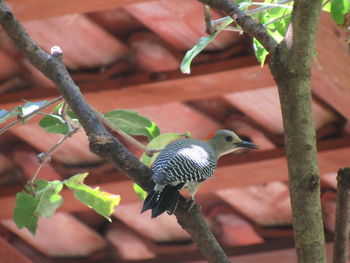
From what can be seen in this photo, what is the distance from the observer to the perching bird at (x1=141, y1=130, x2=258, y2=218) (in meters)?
1.58

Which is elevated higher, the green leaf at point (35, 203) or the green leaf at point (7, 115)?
the green leaf at point (7, 115)

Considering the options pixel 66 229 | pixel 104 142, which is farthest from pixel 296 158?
pixel 66 229

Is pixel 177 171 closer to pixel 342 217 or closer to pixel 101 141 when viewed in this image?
pixel 101 141

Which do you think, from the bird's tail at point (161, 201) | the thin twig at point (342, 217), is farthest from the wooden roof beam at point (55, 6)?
the thin twig at point (342, 217)

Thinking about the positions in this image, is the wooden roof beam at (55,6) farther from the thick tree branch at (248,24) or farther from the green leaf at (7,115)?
the thick tree branch at (248,24)

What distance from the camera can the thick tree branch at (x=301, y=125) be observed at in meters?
1.05

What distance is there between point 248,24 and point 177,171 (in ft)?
2.67

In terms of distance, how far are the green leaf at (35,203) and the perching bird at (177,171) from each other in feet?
0.59

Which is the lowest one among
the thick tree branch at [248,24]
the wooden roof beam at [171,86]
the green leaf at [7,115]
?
the wooden roof beam at [171,86]

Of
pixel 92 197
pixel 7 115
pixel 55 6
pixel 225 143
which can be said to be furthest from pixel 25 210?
pixel 55 6

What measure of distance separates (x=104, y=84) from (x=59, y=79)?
1649 mm

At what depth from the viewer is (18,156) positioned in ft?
11.2

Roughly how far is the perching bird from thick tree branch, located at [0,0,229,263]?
0.43ft

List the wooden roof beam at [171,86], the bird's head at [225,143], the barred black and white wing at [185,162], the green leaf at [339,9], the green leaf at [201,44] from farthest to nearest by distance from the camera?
the wooden roof beam at [171,86] < the bird's head at [225,143] < the barred black and white wing at [185,162] < the green leaf at [339,9] < the green leaf at [201,44]
